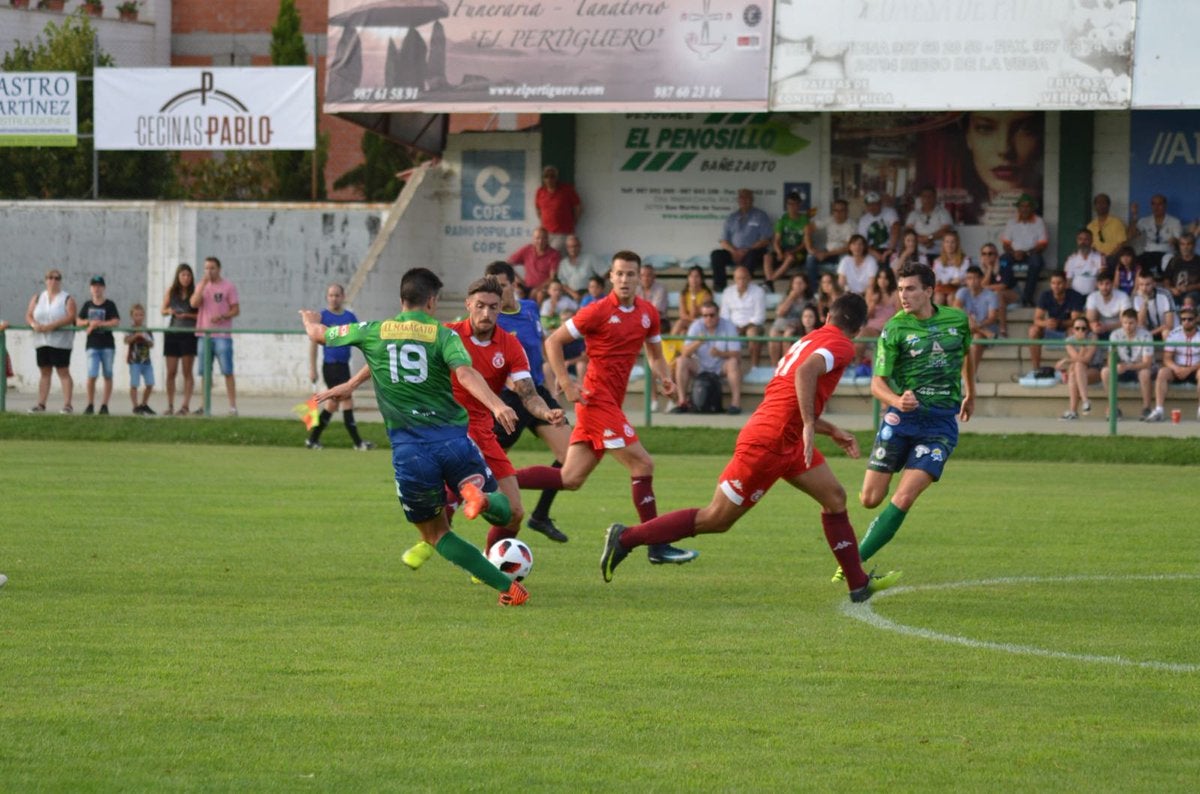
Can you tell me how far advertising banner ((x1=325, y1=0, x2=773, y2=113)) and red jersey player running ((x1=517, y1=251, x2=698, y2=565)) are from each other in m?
13.3

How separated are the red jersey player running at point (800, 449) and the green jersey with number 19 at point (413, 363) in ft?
4.93

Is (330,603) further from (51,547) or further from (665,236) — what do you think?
(665,236)

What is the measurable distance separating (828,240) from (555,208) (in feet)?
13.7

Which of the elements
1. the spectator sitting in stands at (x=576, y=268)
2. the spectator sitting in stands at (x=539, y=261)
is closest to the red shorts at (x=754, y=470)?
the spectator sitting in stands at (x=576, y=268)

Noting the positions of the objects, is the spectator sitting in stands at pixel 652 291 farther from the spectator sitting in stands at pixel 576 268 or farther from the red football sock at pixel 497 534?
the red football sock at pixel 497 534

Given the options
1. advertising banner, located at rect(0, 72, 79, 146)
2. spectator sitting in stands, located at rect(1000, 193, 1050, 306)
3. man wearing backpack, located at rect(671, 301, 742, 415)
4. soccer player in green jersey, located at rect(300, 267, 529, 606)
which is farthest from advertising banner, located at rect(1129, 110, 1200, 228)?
soccer player in green jersey, located at rect(300, 267, 529, 606)

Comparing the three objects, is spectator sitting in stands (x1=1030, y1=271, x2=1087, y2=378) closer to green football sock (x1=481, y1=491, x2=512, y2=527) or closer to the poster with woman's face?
the poster with woman's face

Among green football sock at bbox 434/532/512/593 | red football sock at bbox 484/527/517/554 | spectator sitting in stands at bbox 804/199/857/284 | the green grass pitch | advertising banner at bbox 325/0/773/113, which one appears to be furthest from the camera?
spectator sitting in stands at bbox 804/199/857/284

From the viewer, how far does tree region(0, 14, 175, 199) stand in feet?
107

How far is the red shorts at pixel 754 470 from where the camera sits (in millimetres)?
9367

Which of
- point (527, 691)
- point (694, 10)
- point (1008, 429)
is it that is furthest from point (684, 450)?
point (527, 691)

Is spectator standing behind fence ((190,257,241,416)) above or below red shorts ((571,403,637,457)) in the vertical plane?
above

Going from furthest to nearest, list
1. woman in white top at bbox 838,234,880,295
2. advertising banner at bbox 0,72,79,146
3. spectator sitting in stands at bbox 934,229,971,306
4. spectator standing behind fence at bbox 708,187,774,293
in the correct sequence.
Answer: advertising banner at bbox 0,72,79,146
spectator standing behind fence at bbox 708,187,774,293
woman in white top at bbox 838,234,880,295
spectator sitting in stands at bbox 934,229,971,306

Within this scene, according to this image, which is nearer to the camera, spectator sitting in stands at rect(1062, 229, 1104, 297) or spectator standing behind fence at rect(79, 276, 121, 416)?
spectator standing behind fence at rect(79, 276, 121, 416)
